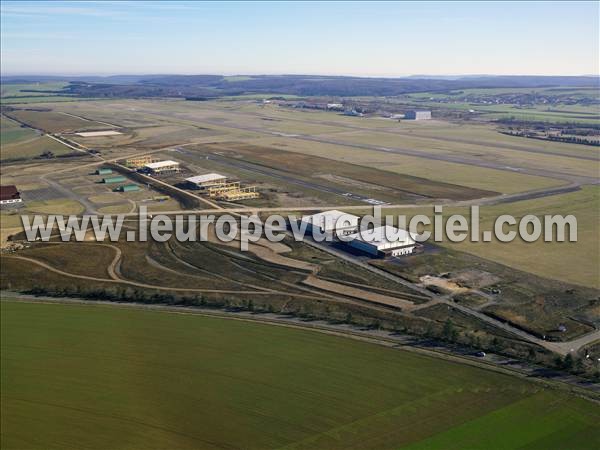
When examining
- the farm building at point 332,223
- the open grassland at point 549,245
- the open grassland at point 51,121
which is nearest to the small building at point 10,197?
the farm building at point 332,223

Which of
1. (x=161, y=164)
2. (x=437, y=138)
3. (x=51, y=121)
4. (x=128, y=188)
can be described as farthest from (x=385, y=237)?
(x=51, y=121)

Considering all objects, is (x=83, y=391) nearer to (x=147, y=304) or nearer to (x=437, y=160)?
(x=147, y=304)

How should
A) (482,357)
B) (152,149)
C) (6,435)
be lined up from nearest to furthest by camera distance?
1. (6,435)
2. (482,357)
3. (152,149)

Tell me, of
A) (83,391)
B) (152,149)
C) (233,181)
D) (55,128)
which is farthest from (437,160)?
(55,128)

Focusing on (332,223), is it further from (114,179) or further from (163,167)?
(163,167)

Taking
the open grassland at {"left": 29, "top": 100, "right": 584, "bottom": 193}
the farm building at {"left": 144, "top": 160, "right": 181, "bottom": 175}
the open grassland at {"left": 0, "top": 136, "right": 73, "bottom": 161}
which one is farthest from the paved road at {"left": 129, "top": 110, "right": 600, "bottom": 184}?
the open grassland at {"left": 0, "top": 136, "right": 73, "bottom": 161}

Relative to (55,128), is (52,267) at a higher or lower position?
lower

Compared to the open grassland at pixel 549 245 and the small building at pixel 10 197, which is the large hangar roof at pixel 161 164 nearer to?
the small building at pixel 10 197
